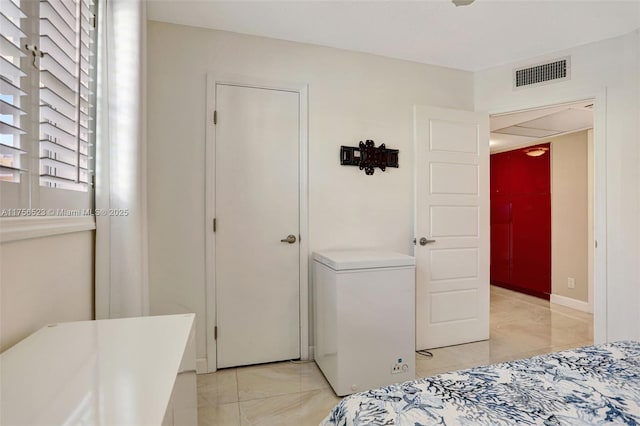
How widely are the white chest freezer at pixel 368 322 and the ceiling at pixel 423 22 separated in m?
1.69

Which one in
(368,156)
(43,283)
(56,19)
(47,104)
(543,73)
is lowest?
(43,283)

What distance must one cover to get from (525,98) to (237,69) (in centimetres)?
249

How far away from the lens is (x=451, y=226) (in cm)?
300

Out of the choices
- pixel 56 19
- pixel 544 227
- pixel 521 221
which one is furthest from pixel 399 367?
pixel 521 221

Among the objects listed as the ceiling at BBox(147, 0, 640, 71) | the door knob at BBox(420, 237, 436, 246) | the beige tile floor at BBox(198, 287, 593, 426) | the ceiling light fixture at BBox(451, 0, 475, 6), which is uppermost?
the ceiling at BBox(147, 0, 640, 71)

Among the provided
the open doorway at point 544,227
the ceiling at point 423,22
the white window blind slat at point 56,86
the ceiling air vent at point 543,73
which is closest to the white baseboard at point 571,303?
the open doorway at point 544,227

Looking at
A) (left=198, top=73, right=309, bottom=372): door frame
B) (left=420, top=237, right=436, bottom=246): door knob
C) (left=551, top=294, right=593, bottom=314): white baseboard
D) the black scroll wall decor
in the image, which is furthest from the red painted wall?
(left=198, top=73, right=309, bottom=372): door frame

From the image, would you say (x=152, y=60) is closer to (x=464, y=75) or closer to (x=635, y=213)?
(x=464, y=75)

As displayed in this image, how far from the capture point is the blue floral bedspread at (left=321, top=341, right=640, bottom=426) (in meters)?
0.92

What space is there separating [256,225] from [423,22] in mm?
1931

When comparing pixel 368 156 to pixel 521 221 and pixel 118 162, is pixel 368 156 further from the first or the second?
pixel 521 221

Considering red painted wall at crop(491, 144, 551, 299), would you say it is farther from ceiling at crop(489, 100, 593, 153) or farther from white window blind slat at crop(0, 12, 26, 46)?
white window blind slat at crop(0, 12, 26, 46)

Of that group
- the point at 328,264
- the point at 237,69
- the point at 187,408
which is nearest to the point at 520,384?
the point at 187,408

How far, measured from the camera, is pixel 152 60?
232 centimetres
